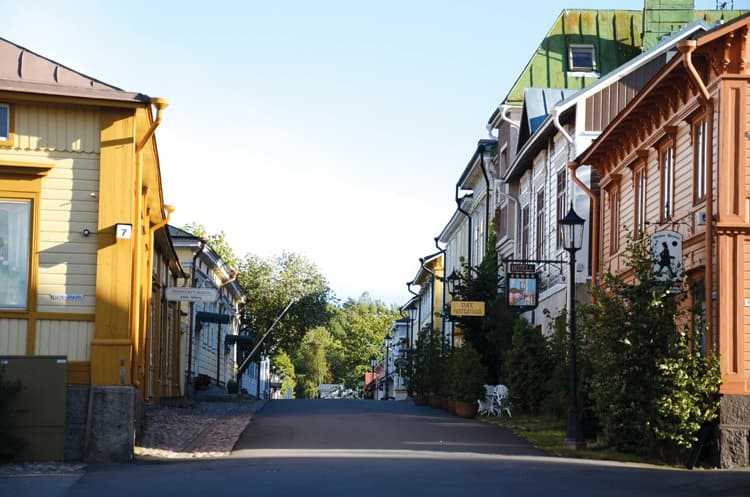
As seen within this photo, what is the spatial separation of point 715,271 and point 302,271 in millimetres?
51614

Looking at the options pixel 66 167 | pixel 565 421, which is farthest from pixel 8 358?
pixel 565 421

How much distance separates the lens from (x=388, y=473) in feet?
51.8

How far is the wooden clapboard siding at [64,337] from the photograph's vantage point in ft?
61.0

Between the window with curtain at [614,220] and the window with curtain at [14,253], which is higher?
the window with curtain at [614,220]

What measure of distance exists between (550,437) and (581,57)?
20994 mm

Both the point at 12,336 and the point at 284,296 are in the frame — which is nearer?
the point at 12,336

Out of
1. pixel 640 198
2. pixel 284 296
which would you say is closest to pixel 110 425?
pixel 640 198

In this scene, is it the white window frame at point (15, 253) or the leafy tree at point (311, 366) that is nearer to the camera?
the white window frame at point (15, 253)

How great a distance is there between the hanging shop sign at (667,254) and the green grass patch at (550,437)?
290 cm

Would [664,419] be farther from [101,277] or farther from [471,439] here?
[101,277]

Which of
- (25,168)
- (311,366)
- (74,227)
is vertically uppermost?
(25,168)

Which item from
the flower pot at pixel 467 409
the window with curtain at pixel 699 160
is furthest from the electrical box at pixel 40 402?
the flower pot at pixel 467 409

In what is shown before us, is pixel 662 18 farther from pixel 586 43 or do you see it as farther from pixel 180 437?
pixel 180 437

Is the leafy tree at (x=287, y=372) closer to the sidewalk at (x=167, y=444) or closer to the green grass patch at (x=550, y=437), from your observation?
the sidewalk at (x=167, y=444)
